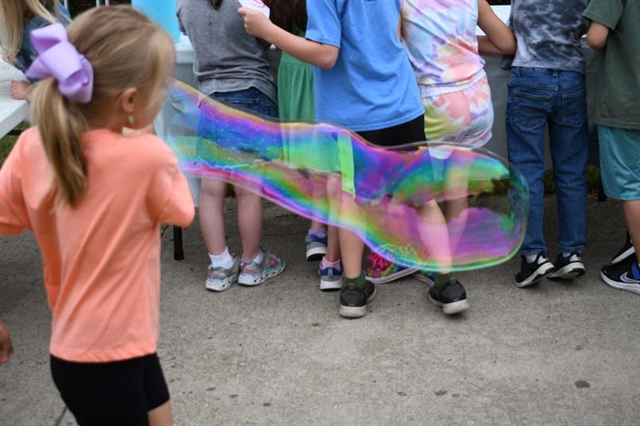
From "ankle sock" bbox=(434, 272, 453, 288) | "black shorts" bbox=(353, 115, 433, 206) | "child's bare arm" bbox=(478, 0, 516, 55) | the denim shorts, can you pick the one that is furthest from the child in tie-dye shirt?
"black shorts" bbox=(353, 115, 433, 206)

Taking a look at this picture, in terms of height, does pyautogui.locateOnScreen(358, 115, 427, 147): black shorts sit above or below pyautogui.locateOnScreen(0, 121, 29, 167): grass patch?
above

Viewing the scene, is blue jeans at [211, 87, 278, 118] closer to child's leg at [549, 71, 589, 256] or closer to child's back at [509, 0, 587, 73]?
child's back at [509, 0, 587, 73]

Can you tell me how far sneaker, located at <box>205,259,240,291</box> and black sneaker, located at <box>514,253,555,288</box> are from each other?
1.33 meters

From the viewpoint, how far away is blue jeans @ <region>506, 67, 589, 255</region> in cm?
418

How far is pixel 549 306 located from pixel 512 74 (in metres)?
1.04

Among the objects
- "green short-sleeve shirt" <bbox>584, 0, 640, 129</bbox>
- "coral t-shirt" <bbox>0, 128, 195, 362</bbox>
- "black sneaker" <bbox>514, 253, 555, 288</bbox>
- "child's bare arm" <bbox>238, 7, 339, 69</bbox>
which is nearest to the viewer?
"coral t-shirt" <bbox>0, 128, 195, 362</bbox>

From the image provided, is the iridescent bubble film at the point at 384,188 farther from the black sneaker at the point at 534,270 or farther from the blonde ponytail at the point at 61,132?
the blonde ponytail at the point at 61,132

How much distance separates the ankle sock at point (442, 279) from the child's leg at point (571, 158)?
2.22ft

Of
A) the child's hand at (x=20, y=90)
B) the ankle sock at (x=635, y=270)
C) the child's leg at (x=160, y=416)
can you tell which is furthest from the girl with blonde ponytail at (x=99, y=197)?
the ankle sock at (x=635, y=270)

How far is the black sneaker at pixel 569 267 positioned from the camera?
4.34 m

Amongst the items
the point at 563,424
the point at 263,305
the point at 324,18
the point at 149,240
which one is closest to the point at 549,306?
the point at 563,424

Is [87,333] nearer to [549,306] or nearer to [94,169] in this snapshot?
[94,169]

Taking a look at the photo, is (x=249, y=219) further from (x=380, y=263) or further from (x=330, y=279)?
(x=380, y=263)

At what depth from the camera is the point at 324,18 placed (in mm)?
3602
